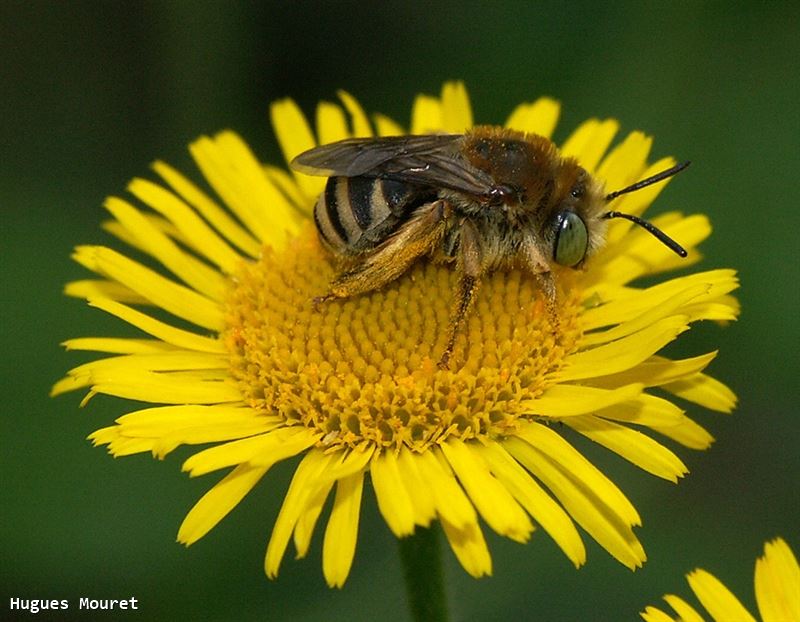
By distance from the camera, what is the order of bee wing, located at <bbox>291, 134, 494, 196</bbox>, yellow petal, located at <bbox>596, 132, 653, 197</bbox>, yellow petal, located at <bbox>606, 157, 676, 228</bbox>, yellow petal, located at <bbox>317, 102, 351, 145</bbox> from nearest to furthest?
1. bee wing, located at <bbox>291, 134, 494, 196</bbox>
2. yellow petal, located at <bbox>606, 157, 676, 228</bbox>
3. yellow petal, located at <bbox>596, 132, 653, 197</bbox>
4. yellow petal, located at <bbox>317, 102, 351, 145</bbox>

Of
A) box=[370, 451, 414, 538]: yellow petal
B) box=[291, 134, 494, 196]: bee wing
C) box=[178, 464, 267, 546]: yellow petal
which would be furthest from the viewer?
box=[291, 134, 494, 196]: bee wing

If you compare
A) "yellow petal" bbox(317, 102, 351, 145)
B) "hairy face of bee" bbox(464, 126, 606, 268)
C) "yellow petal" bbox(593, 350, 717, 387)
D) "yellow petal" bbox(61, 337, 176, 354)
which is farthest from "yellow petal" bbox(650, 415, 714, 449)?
"yellow petal" bbox(317, 102, 351, 145)

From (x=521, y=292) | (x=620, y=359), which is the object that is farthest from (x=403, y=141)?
(x=620, y=359)

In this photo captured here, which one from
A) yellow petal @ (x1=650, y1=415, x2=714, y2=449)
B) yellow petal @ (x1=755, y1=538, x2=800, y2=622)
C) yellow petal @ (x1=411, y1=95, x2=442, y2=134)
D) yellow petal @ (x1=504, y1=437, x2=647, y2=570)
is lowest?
yellow petal @ (x1=755, y1=538, x2=800, y2=622)

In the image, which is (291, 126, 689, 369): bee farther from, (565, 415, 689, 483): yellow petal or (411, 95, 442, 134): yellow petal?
(411, 95, 442, 134): yellow petal

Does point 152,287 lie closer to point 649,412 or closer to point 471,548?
point 471,548

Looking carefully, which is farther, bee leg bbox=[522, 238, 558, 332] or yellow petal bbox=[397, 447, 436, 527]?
bee leg bbox=[522, 238, 558, 332]

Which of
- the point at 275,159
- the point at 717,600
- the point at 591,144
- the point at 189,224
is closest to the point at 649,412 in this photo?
the point at 717,600
